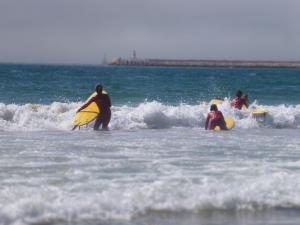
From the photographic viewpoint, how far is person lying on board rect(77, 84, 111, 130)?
15.4 m

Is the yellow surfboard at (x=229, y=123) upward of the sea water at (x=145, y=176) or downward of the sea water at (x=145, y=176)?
downward

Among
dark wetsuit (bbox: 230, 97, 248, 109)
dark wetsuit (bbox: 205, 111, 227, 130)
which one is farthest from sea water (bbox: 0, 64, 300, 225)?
dark wetsuit (bbox: 230, 97, 248, 109)

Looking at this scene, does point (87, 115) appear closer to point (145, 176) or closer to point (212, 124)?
point (212, 124)

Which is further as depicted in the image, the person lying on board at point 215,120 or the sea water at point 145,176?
A: the person lying on board at point 215,120

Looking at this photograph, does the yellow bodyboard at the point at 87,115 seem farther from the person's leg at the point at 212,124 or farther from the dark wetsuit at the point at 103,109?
the person's leg at the point at 212,124

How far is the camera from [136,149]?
1140cm

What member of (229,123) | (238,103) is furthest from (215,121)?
(238,103)

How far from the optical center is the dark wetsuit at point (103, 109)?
15.4 meters

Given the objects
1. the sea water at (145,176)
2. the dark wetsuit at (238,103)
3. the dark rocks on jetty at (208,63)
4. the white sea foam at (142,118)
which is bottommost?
the dark rocks on jetty at (208,63)

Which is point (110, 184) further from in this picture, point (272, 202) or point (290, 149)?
point (290, 149)

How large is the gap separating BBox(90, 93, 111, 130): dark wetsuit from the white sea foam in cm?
72

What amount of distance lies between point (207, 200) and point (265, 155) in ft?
11.9

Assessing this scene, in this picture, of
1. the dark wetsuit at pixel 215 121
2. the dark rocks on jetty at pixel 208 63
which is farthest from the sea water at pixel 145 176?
A: the dark rocks on jetty at pixel 208 63

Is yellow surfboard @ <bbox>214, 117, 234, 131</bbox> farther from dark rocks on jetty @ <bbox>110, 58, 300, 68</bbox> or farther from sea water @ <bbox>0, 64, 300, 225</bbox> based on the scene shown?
dark rocks on jetty @ <bbox>110, 58, 300, 68</bbox>
